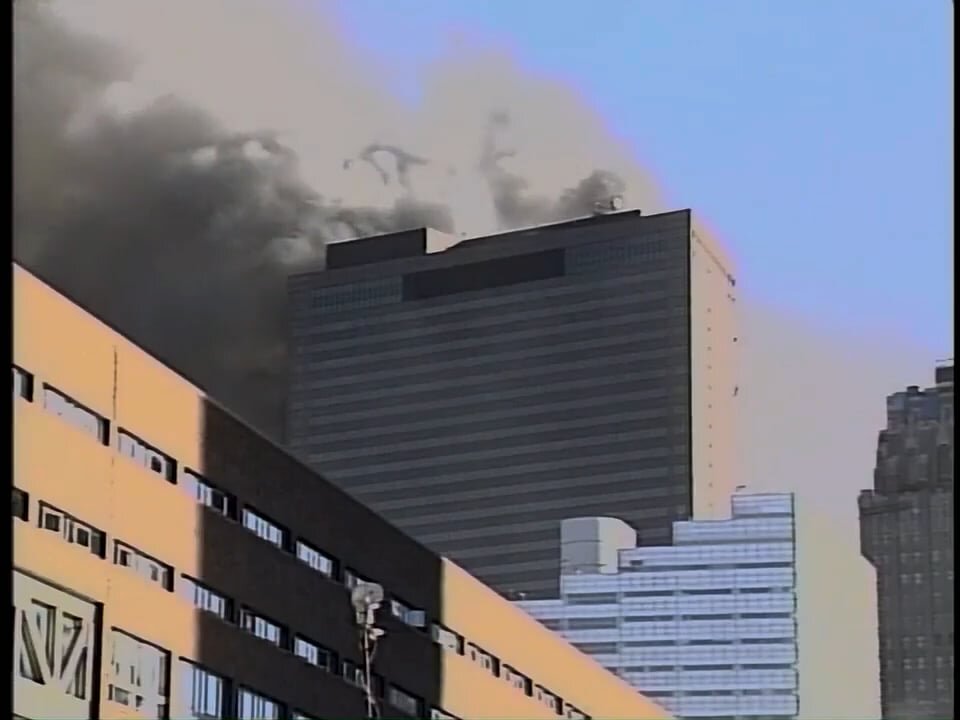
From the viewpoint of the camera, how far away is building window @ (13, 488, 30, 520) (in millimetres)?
8209

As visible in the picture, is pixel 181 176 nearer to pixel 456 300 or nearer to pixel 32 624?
pixel 456 300

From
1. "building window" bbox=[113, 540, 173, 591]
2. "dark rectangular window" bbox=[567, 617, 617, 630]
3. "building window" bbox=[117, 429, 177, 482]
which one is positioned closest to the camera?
"building window" bbox=[113, 540, 173, 591]

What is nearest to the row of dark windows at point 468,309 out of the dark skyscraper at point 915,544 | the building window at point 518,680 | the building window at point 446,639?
the dark skyscraper at point 915,544

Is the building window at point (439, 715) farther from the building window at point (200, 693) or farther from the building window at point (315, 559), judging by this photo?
the building window at point (200, 693)

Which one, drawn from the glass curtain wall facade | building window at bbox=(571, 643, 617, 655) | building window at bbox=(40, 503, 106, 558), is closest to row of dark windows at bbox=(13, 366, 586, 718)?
building window at bbox=(40, 503, 106, 558)

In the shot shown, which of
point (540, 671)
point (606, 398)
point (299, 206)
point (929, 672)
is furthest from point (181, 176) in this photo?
point (929, 672)

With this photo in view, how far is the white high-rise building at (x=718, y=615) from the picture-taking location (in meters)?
16.5

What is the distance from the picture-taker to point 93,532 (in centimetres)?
898

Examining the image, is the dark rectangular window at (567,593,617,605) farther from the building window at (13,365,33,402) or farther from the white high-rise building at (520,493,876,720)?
the building window at (13,365,33,402)

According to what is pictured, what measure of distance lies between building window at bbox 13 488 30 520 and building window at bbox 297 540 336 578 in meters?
3.04

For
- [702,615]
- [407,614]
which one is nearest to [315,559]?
[407,614]

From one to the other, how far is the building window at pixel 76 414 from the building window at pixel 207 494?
34.7 inches

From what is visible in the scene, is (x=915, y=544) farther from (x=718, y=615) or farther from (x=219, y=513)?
(x=219, y=513)

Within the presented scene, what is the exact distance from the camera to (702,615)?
1819 centimetres
